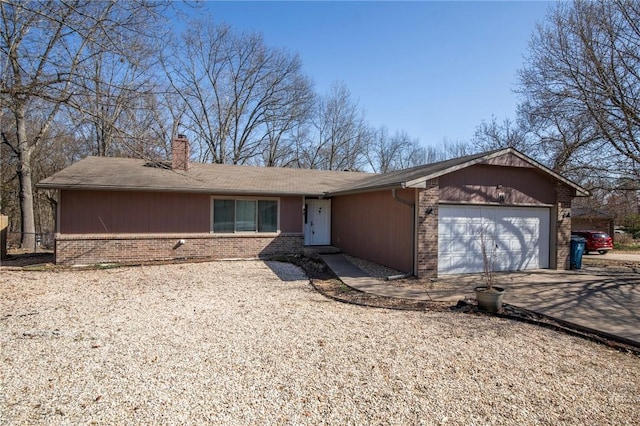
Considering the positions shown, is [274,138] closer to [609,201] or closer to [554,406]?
[609,201]

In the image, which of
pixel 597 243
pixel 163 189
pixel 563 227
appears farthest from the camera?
pixel 597 243

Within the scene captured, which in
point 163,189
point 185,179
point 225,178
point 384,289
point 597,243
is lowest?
point 384,289

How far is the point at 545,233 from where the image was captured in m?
10.7

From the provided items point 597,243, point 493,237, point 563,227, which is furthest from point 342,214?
point 597,243

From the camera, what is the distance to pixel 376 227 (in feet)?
36.3

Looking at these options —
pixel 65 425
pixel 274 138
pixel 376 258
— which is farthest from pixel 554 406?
pixel 274 138

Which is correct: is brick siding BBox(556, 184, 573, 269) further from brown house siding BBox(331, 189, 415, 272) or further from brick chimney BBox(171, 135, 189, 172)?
brick chimney BBox(171, 135, 189, 172)

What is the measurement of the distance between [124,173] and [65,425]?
35.2 ft

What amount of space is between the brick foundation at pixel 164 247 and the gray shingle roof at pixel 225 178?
5.26 ft

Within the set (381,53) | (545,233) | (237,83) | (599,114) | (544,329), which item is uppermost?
(237,83)

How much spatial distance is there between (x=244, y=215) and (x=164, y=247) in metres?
2.81

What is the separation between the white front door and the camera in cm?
1443

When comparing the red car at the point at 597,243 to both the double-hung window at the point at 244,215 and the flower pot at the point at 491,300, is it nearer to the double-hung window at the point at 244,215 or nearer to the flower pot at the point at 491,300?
the flower pot at the point at 491,300

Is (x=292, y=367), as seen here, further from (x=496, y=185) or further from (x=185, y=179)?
(x=185, y=179)
